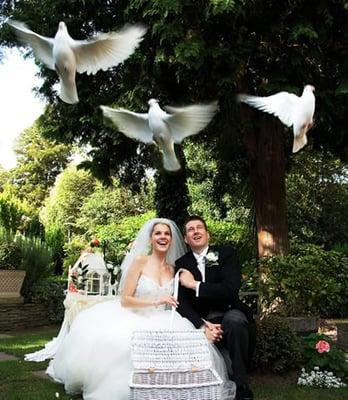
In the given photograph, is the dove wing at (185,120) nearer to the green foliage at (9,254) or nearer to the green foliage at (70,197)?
the green foliage at (9,254)

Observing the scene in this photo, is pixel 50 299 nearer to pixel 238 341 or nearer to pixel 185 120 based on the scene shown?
pixel 185 120

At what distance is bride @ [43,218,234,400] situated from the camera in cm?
393

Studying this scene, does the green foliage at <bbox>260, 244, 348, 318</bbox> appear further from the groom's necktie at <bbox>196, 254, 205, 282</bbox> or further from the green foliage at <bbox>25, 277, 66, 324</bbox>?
the green foliage at <bbox>25, 277, 66, 324</bbox>

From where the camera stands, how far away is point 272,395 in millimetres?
4258

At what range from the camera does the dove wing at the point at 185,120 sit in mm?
5396

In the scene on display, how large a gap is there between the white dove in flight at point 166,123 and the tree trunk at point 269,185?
2.07 meters

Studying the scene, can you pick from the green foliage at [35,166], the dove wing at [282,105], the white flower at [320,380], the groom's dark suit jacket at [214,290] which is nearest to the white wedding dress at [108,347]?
the groom's dark suit jacket at [214,290]

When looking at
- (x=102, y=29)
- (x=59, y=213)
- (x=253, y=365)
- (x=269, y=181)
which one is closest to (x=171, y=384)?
(x=253, y=365)

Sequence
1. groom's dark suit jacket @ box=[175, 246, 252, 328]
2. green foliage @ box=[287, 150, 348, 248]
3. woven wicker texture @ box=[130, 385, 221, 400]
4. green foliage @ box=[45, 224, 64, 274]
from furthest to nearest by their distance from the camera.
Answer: green foliage @ box=[45, 224, 64, 274]
green foliage @ box=[287, 150, 348, 248]
groom's dark suit jacket @ box=[175, 246, 252, 328]
woven wicker texture @ box=[130, 385, 221, 400]

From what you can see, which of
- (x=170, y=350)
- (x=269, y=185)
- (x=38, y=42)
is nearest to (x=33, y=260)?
(x=269, y=185)

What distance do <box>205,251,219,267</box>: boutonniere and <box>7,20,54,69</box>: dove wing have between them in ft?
7.13

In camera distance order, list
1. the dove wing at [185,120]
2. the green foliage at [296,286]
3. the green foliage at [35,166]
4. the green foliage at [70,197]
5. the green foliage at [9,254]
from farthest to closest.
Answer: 1. the green foliage at [35,166]
2. the green foliage at [70,197]
3. the green foliage at [9,254]
4. the green foliage at [296,286]
5. the dove wing at [185,120]

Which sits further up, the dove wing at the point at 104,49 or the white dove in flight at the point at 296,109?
the dove wing at the point at 104,49

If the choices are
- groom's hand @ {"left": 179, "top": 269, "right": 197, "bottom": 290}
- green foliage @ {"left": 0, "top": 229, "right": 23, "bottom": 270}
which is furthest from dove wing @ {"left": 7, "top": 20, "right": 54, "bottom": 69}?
green foliage @ {"left": 0, "top": 229, "right": 23, "bottom": 270}
